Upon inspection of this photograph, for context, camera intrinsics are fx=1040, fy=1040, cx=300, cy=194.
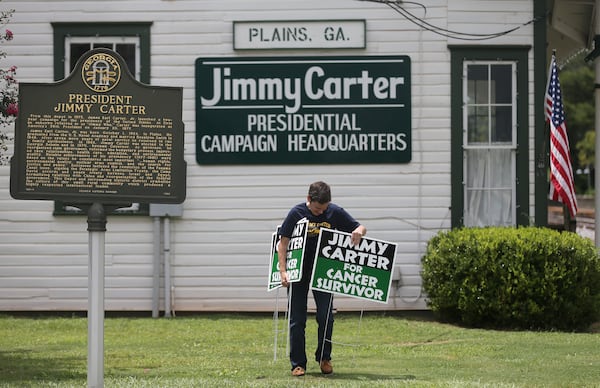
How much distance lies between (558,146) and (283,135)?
386 centimetres

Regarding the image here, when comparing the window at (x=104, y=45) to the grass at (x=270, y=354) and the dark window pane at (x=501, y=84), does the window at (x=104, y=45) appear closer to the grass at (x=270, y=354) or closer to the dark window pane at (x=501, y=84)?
the grass at (x=270, y=354)

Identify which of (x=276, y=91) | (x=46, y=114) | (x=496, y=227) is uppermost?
(x=276, y=91)

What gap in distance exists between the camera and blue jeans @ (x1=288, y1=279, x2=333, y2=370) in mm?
9570

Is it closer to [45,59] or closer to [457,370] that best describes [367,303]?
[457,370]

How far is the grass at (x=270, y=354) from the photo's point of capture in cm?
945

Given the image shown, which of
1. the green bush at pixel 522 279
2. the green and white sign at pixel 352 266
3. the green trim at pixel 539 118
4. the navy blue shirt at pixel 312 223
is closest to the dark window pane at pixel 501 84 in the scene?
the green trim at pixel 539 118

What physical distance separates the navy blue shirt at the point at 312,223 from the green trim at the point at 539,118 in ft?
18.8

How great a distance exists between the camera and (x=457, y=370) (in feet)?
33.5

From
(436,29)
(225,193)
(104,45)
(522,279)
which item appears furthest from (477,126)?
(104,45)

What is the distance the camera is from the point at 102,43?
15.0m

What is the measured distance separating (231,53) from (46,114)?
6.95m

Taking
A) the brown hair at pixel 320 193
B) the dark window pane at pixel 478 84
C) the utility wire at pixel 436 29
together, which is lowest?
the brown hair at pixel 320 193

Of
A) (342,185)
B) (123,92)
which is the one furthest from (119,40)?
(123,92)

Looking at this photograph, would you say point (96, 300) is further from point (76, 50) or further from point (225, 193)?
point (76, 50)
